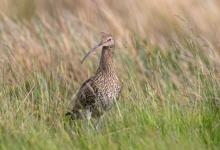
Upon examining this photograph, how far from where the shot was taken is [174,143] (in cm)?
655

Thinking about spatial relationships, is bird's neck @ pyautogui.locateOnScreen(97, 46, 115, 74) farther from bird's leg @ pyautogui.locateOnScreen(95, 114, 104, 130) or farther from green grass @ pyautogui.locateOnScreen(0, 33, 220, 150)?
bird's leg @ pyautogui.locateOnScreen(95, 114, 104, 130)

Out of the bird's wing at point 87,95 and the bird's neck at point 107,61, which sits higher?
the bird's neck at point 107,61

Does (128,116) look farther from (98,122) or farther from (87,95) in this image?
(87,95)

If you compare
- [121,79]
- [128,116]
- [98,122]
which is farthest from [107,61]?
[128,116]

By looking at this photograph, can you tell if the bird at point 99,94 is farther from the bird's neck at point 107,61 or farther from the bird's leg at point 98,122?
the bird's leg at point 98,122

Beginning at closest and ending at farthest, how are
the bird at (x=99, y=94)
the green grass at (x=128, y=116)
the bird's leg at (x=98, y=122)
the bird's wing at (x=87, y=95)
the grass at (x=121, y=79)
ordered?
the green grass at (x=128, y=116)
the grass at (x=121, y=79)
the bird's leg at (x=98, y=122)
the bird at (x=99, y=94)
the bird's wing at (x=87, y=95)

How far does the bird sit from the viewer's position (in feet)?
Answer: 27.1

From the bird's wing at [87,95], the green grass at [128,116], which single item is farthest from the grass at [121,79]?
the bird's wing at [87,95]

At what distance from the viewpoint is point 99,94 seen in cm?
840

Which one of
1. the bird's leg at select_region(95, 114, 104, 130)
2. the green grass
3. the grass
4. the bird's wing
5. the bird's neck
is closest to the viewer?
the green grass

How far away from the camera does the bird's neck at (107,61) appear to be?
28.2 feet

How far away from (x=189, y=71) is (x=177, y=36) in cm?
161

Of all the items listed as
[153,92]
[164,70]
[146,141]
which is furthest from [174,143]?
[164,70]

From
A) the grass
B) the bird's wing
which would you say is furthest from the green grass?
the bird's wing
